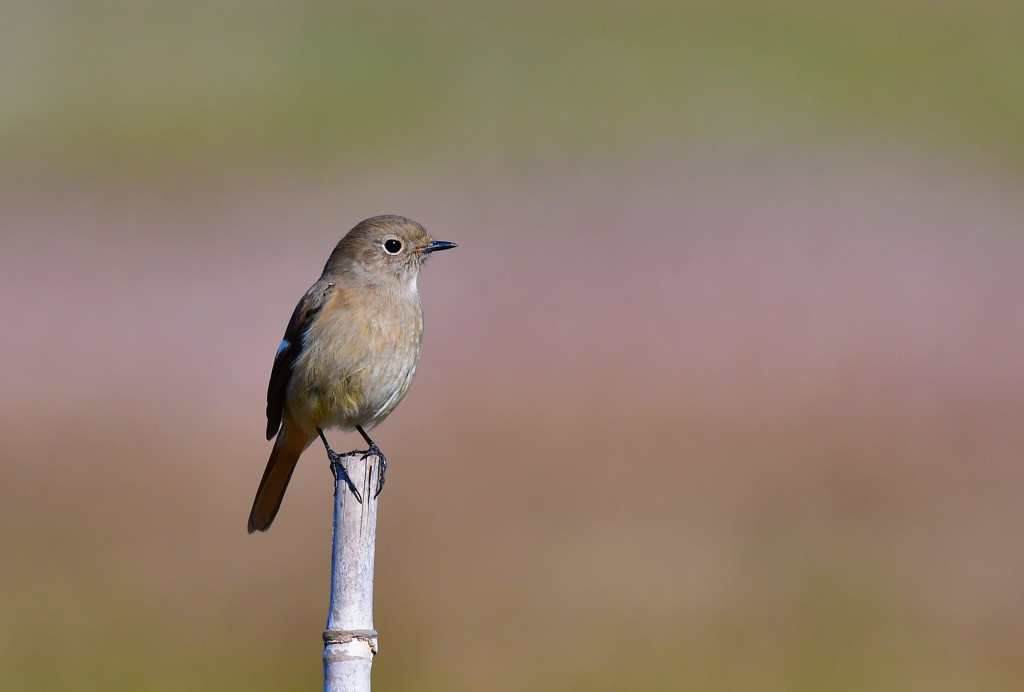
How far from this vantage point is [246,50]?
24.1m

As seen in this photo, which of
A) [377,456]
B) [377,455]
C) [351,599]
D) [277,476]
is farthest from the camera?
[277,476]

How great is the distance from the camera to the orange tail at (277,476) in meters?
5.60

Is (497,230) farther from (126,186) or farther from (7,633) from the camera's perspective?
(7,633)

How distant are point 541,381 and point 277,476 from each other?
568cm

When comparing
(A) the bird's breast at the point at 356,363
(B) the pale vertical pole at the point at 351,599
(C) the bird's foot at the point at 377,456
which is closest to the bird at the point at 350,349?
(A) the bird's breast at the point at 356,363

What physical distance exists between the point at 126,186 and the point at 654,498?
12.3 meters

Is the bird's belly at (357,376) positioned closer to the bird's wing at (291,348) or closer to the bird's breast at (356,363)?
the bird's breast at (356,363)

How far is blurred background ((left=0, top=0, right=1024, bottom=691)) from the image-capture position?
829cm

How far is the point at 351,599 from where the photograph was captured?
12.2 ft

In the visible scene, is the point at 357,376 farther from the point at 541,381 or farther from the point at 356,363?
the point at 541,381

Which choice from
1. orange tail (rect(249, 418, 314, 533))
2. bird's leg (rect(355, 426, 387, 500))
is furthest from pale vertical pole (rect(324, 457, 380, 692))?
orange tail (rect(249, 418, 314, 533))

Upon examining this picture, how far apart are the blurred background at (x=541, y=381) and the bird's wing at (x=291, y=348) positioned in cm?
267

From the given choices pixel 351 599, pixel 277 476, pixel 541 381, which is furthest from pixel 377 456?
pixel 541 381

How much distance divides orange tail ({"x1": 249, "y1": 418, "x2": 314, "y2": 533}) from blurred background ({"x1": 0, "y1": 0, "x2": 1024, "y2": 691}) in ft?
8.43
